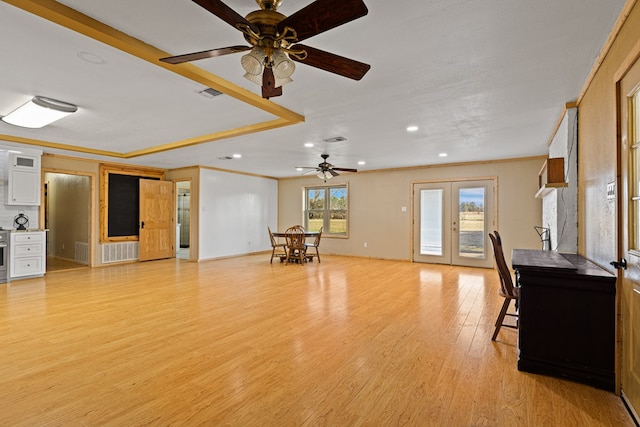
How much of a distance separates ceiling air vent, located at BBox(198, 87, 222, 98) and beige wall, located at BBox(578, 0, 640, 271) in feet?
10.5

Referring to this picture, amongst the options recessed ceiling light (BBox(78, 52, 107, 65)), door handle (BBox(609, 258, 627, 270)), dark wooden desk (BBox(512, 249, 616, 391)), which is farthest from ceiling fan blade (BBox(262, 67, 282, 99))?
door handle (BBox(609, 258, 627, 270))

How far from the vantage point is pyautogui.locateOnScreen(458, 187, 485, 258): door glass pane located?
23.4 ft

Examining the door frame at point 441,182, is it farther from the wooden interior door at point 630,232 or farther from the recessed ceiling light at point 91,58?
the recessed ceiling light at point 91,58

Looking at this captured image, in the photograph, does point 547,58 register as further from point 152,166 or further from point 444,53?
point 152,166

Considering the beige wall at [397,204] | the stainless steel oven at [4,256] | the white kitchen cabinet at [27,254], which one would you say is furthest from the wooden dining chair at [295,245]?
the stainless steel oven at [4,256]

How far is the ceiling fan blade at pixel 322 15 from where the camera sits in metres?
1.50

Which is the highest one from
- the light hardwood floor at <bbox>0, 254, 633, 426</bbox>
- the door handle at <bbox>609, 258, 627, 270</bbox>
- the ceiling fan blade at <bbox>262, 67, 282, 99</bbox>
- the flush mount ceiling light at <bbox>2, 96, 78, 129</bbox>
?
the flush mount ceiling light at <bbox>2, 96, 78, 129</bbox>

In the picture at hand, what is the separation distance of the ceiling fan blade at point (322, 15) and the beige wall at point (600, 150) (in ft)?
5.40

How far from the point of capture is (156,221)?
835cm

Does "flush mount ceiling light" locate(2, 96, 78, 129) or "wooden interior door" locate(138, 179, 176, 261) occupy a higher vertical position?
"flush mount ceiling light" locate(2, 96, 78, 129)

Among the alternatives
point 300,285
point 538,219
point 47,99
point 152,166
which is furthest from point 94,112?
point 538,219

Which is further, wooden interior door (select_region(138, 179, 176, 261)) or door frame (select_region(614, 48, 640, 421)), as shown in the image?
wooden interior door (select_region(138, 179, 176, 261))

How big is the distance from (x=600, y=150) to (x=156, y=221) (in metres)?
8.82

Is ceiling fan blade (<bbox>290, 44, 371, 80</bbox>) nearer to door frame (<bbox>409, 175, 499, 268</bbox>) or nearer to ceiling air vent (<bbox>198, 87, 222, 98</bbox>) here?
ceiling air vent (<bbox>198, 87, 222, 98</bbox>)
